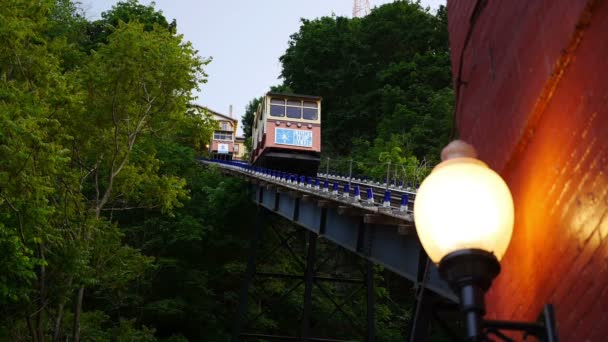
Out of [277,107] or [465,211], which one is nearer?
[465,211]

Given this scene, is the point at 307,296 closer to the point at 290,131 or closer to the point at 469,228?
the point at 290,131

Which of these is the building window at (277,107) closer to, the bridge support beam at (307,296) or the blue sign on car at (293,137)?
the blue sign on car at (293,137)

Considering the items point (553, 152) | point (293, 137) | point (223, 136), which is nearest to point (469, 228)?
point (553, 152)

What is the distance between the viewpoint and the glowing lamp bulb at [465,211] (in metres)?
1.66

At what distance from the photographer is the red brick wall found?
5.90 ft

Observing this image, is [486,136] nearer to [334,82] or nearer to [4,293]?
[4,293]

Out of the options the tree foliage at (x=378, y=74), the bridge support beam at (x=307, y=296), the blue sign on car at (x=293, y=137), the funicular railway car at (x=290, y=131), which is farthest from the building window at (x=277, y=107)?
the tree foliage at (x=378, y=74)

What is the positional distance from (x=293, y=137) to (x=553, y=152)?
21799 millimetres

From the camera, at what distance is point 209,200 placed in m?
24.6

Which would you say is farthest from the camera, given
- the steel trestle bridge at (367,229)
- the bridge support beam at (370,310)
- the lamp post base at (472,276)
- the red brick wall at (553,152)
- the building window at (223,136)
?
the building window at (223,136)

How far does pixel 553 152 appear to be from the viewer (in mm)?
2129

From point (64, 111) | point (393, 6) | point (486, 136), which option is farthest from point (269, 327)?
point (393, 6)

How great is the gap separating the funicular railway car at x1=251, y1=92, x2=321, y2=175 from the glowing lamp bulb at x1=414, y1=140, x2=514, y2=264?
21909mm

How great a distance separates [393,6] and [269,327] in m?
33.4
